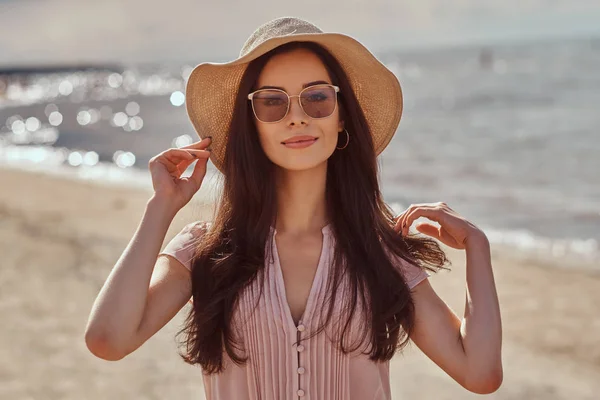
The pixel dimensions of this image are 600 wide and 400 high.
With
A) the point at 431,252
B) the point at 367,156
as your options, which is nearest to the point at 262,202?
the point at 367,156

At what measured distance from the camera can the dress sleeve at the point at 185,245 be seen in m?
2.73

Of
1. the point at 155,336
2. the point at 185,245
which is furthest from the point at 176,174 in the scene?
the point at 155,336

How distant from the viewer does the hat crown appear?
2.69 meters

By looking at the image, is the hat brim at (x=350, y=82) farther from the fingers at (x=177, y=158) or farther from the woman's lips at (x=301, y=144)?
the woman's lips at (x=301, y=144)

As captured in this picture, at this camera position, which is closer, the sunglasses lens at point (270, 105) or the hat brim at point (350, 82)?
the sunglasses lens at point (270, 105)

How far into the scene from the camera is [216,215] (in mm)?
2887

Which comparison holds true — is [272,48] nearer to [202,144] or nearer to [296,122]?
[296,122]

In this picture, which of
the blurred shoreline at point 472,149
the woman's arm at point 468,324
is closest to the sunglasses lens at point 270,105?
the woman's arm at point 468,324

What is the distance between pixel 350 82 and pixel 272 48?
363 millimetres

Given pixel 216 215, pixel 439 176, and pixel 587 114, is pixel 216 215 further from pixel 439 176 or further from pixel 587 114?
pixel 587 114

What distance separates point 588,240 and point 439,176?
226 inches

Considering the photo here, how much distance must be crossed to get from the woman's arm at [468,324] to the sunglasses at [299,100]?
18.4 inches

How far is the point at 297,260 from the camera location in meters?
2.79

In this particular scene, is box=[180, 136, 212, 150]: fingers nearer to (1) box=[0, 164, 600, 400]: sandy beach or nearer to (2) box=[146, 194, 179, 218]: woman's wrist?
(2) box=[146, 194, 179, 218]: woman's wrist
